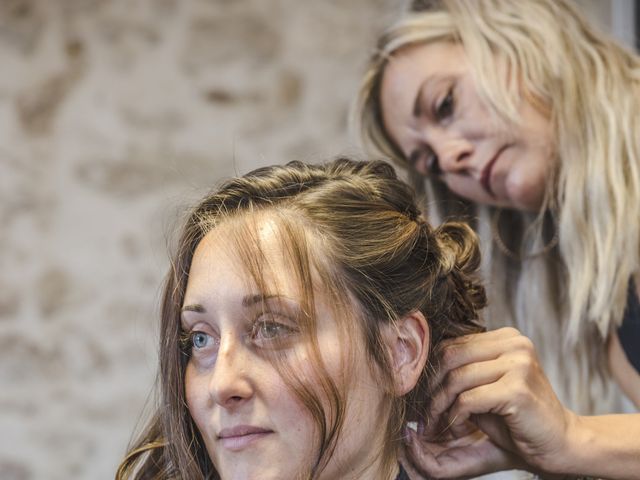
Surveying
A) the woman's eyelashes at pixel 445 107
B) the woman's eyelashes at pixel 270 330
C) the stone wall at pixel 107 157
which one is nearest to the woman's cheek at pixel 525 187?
the woman's eyelashes at pixel 445 107

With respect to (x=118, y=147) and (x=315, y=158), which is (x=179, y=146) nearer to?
(x=118, y=147)

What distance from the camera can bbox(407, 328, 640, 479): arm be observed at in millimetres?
1386

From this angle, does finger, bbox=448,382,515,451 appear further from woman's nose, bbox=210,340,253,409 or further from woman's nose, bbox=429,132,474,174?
woman's nose, bbox=429,132,474,174

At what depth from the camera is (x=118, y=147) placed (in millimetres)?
3043

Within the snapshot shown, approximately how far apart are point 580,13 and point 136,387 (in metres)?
1.87

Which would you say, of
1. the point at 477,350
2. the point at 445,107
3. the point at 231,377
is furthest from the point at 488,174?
the point at 231,377

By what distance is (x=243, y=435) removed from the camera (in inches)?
50.3

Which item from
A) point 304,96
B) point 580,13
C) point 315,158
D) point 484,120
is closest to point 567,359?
point 484,120

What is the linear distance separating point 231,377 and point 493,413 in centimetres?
47

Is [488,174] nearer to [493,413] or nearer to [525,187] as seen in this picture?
[525,187]

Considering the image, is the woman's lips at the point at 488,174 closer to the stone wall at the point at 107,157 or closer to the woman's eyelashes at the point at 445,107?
the woman's eyelashes at the point at 445,107

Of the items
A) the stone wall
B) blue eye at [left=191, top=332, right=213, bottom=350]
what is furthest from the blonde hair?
the stone wall

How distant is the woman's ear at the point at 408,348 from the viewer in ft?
4.51

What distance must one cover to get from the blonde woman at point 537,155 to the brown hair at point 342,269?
0.34 meters
